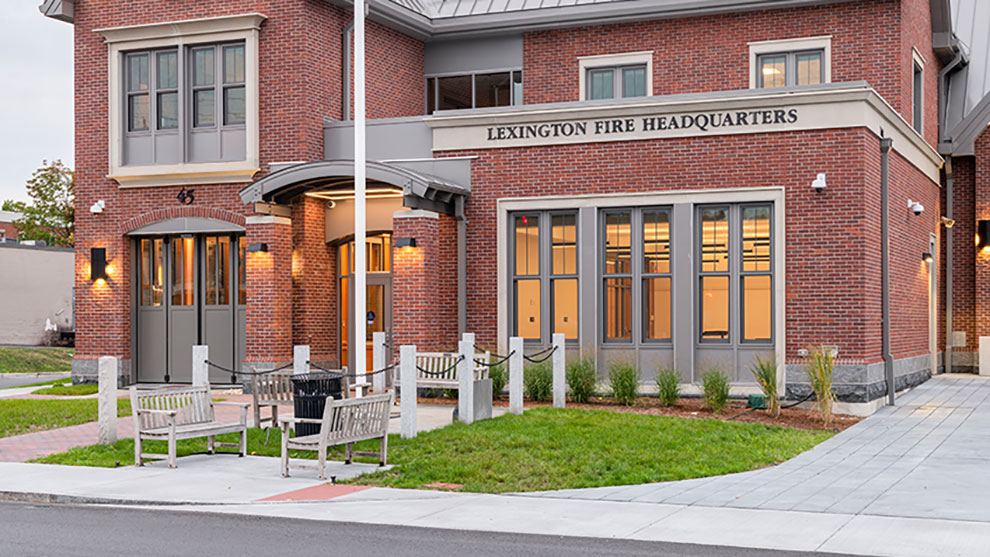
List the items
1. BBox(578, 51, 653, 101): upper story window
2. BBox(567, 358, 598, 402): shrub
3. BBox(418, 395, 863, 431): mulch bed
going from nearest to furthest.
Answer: BBox(418, 395, 863, 431): mulch bed → BBox(567, 358, 598, 402): shrub → BBox(578, 51, 653, 101): upper story window

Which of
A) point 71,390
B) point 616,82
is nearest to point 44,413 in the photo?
point 71,390

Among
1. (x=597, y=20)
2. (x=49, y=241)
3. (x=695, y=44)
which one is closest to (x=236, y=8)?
(x=597, y=20)

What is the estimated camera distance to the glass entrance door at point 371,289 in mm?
21672

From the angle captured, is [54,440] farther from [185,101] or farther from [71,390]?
[185,101]

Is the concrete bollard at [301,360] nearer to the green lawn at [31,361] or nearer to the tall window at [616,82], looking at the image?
the tall window at [616,82]

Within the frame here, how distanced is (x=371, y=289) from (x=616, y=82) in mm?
7436

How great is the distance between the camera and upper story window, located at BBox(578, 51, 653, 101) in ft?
79.2

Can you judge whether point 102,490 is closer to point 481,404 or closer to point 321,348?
→ point 481,404

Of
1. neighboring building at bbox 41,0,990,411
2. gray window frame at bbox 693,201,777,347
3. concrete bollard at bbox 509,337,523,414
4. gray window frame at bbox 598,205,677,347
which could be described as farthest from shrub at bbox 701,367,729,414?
concrete bollard at bbox 509,337,523,414

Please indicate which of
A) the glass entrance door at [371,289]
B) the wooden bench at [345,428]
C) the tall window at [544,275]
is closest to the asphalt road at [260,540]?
the wooden bench at [345,428]

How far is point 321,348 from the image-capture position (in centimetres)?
2192

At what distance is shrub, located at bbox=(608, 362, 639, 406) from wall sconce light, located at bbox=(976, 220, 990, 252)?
11.9 metres

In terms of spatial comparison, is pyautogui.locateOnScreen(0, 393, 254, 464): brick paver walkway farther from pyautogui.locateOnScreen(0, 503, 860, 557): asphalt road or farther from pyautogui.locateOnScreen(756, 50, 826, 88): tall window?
pyautogui.locateOnScreen(756, 50, 826, 88): tall window

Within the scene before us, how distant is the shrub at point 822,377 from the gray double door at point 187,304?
11314 mm
